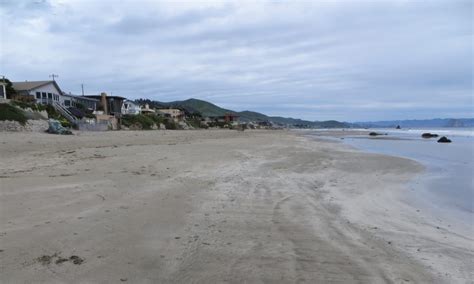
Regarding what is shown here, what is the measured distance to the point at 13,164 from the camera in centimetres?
961

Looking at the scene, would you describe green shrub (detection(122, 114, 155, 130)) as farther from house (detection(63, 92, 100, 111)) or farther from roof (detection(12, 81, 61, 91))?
roof (detection(12, 81, 61, 91))

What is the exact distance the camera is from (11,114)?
23.9 metres

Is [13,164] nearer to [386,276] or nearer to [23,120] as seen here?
[386,276]

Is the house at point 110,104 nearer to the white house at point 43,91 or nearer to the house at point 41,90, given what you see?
the white house at point 43,91

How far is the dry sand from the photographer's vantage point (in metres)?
3.46

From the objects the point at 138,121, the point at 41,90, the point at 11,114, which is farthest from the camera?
the point at 138,121

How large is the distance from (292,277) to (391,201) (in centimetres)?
547

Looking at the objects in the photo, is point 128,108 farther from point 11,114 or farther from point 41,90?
point 11,114

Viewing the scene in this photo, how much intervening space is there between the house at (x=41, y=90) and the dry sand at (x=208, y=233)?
39358 mm

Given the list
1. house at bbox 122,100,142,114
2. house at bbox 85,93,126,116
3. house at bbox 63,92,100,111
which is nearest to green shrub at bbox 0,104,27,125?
house at bbox 63,92,100,111

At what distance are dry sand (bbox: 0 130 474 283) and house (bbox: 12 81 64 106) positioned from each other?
39.4 metres

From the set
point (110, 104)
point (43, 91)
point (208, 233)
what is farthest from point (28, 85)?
point (208, 233)

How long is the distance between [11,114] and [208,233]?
25.5 meters

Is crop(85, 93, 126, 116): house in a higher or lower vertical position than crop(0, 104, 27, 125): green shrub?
higher
